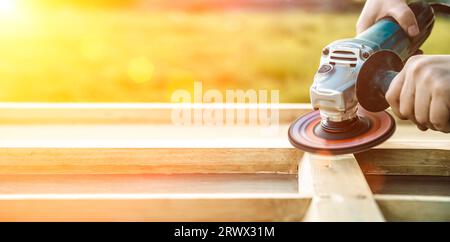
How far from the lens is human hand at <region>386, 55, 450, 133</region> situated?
3.53ft

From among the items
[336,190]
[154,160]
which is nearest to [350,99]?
[336,190]

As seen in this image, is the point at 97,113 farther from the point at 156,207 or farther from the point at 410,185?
the point at 410,185

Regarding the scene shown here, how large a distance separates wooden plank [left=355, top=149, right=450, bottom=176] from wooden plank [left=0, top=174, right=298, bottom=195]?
184 mm

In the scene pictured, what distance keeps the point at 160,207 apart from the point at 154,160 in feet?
0.96

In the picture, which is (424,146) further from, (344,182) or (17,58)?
(17,58)

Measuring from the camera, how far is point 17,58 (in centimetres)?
526

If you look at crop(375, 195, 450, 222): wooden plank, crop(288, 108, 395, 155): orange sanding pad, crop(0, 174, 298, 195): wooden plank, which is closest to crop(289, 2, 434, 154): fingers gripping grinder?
crop(288, 108, 395, 155): orange sanding pad

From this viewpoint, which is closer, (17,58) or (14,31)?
(17,58)

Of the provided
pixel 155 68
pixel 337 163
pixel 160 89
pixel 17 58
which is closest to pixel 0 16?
pixel 17 58

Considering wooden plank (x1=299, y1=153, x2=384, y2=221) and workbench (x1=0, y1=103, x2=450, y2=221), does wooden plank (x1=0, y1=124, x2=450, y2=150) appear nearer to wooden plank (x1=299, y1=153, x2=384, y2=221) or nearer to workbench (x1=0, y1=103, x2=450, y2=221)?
workbench (x1=0, y1=103, x2=450, y2=221)

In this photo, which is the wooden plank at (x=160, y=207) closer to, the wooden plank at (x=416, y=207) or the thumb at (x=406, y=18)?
the wooden plank at (x=416, y=207)
